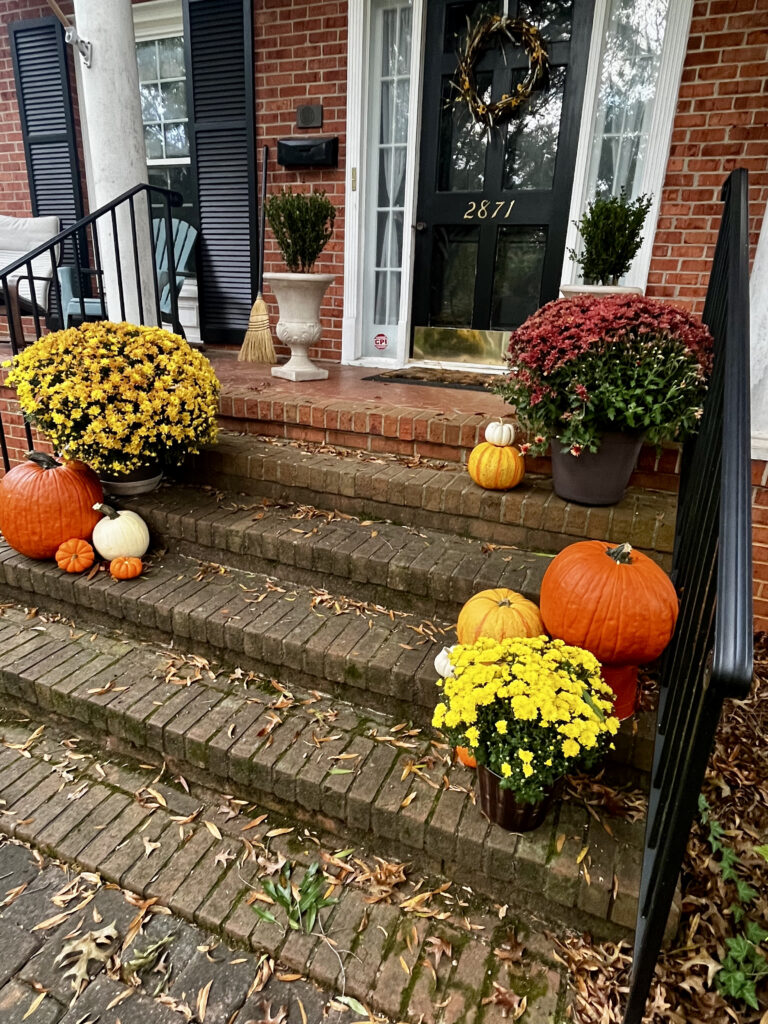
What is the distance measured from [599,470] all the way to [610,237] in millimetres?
1339

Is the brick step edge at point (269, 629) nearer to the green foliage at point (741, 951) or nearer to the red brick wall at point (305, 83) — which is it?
the green foliage at point (741, 951)

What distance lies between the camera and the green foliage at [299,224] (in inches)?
123

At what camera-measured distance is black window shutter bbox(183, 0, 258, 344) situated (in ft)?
12.9

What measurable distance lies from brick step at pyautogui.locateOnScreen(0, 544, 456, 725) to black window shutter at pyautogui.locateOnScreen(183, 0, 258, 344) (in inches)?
110

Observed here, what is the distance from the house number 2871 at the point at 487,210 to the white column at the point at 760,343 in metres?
1.84

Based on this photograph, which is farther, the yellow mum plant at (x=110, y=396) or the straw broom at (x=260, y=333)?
the straw broom at (x=260, y=333)

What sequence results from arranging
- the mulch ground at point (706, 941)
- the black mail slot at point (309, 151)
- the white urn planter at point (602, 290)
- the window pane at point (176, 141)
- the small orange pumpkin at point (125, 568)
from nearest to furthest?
the mulch ground at point (706, 941), the small orange pumpkin at point (125, 568), the white urn planter at point (602, 290), the black mail slot at point (309, 151), the window pane at point (176, 141)

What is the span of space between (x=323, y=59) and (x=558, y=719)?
162 inches

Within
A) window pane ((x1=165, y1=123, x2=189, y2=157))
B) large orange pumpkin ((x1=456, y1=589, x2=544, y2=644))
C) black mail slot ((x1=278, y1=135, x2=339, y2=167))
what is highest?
window pane ((x1=165, y1=123, x2=189, y2=157))

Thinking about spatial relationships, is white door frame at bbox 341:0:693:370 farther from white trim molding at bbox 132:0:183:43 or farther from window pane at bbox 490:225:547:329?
white trim molding at bbox 132:0:183:43

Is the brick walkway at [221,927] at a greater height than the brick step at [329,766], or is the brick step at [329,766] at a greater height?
the brick step at [329,766]

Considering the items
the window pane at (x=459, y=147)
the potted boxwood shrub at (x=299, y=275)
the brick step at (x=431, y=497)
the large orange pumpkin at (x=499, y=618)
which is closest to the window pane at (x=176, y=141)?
the potted boxwood shrub at (x=299, y=275)

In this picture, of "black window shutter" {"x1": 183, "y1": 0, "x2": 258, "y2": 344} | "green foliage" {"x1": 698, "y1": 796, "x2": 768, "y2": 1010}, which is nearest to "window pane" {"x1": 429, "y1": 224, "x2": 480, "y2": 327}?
"black window shutter" {"x1": 183, "y1": 0, "x2": 258, "y2": 344}

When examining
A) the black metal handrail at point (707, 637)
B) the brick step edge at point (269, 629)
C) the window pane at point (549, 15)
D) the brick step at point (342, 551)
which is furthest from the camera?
the window pane at point (549, 15)
